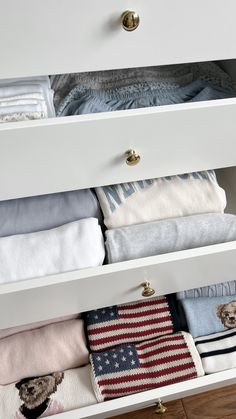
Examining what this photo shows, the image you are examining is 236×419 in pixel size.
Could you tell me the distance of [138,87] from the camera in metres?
0.74

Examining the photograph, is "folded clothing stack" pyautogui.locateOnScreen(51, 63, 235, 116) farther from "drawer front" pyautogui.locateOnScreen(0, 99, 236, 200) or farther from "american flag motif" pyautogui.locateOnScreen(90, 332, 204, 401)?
"american flag motif" pyautogui.locateOnScreen(90, 332, 204, 401)

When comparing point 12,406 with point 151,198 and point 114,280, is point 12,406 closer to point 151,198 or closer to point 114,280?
point 114,280

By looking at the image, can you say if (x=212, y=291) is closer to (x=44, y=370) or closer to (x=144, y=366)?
(x=144, y=366)

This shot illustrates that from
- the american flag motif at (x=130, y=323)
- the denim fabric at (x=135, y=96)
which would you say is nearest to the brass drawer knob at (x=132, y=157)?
the denim fabric at (x=135, y=96)

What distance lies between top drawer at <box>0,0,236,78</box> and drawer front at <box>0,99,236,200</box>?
65mm

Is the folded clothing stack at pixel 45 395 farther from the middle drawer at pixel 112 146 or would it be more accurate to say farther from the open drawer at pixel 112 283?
the middle drawer at pixel 112 146

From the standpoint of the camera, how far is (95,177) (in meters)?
0.65

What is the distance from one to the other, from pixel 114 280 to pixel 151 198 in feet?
0.54

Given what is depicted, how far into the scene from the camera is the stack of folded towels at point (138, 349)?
27.7 inches

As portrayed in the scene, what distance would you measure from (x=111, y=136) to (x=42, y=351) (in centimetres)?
39

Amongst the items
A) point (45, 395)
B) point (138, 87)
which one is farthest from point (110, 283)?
point (138, 87)

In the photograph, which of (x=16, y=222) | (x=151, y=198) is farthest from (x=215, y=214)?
(x=16, y=222)

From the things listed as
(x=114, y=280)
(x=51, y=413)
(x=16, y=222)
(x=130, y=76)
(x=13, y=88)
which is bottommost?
(x=51, y=413)

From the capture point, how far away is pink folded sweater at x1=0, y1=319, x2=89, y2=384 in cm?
73
